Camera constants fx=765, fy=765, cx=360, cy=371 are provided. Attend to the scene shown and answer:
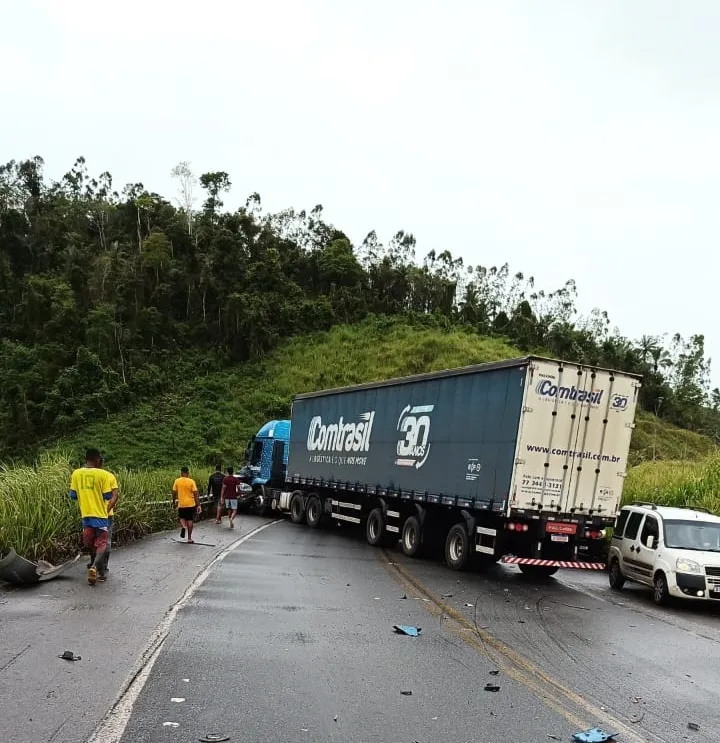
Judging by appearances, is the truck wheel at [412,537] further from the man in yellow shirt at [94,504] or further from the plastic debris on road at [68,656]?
the plastic debris on road at [68,656]

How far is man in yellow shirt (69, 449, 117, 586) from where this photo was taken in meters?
10.1

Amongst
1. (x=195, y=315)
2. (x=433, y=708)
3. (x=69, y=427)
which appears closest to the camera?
(x=433, y=708)

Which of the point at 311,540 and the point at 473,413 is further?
the point at 311,540

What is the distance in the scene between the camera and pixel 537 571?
14766 mm

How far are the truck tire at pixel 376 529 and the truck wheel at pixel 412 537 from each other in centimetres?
123

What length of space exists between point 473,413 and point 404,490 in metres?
3.14

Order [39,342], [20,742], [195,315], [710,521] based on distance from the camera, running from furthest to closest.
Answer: [195,315]
[39,342]
[710,521]
[20,742]

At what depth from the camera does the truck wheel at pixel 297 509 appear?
23828 mm

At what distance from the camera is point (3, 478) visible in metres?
13.1

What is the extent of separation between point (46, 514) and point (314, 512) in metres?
11.9

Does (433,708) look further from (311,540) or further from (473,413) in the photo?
(311,540)

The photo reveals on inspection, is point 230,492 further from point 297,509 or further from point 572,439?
point 572,439

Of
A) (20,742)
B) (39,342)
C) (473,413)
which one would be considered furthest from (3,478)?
(39,342)

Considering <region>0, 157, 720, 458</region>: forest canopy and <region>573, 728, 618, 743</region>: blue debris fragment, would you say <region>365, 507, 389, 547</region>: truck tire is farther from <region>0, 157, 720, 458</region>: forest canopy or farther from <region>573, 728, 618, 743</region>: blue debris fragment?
<region>0, 157, 720, 458</region>: forest canopy
